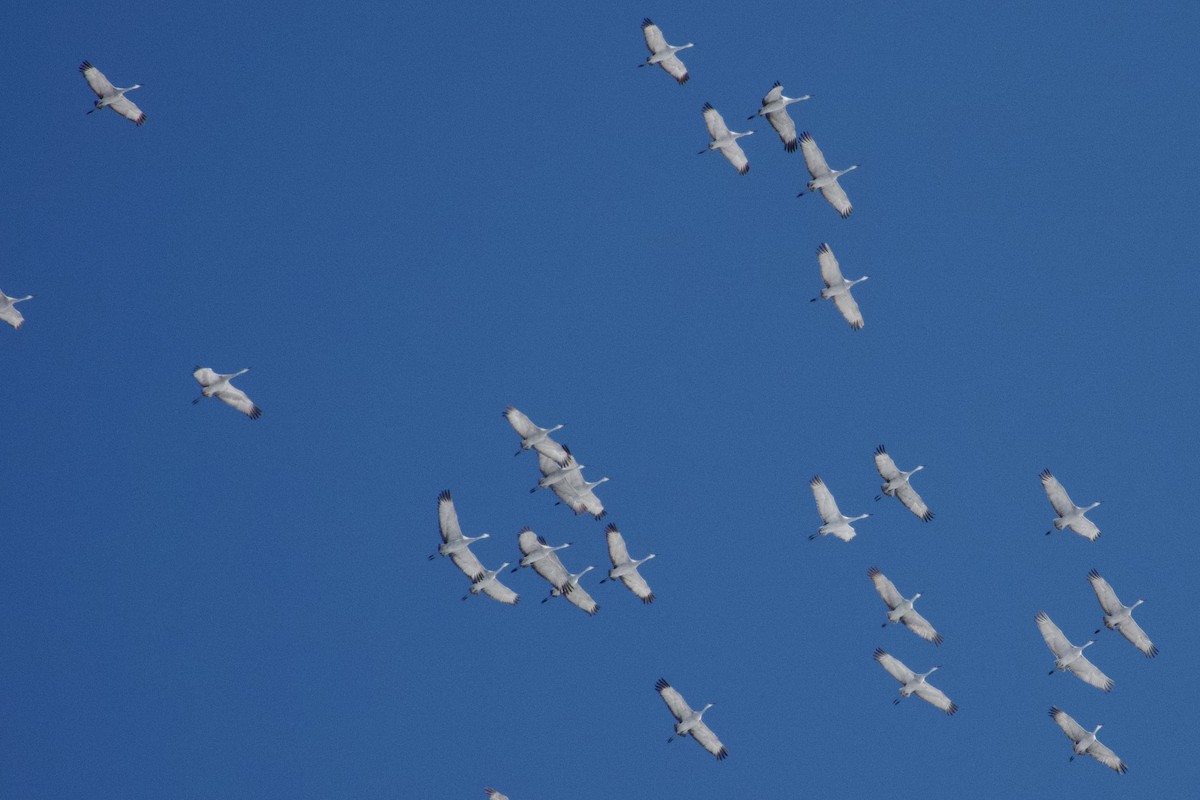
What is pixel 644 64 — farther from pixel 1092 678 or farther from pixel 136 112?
pixel 1092 678

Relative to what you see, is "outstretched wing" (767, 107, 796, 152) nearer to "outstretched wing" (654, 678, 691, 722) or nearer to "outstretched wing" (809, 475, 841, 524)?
"outstretched wing" (809, 475, 841, 524)

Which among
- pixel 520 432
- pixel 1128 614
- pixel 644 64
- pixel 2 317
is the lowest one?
pixel 2 317

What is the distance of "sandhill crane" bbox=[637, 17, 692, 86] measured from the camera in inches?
2665

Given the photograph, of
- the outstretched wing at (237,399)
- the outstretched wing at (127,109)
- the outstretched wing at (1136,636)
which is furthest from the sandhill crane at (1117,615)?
the outstretched wing at (127,109)

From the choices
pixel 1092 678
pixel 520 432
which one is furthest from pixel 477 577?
pixel 1092 678

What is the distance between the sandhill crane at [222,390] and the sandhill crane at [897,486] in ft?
61.9

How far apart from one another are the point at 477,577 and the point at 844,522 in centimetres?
1121

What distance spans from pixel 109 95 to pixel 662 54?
53.9 ft

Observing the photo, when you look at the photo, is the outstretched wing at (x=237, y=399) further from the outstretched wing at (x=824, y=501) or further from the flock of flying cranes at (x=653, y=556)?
the outstretched wing at (x=824, y=501)

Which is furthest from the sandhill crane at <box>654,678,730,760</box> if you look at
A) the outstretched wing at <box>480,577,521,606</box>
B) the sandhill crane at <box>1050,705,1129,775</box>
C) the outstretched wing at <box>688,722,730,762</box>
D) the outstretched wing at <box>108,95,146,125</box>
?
the outstretched wing at <box>108,95,146,125</box>

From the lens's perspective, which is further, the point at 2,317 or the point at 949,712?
the point at 949,712

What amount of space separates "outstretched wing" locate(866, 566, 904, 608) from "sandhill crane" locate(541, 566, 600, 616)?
8.45 metres

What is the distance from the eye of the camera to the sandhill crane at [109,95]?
6750 cm

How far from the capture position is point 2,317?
221ft
